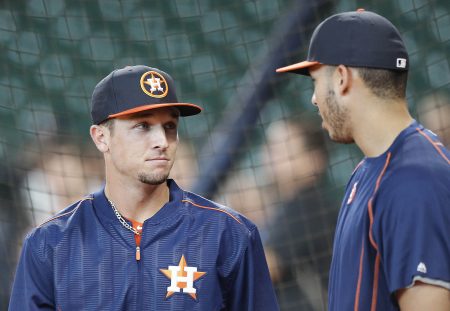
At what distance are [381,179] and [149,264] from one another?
837 millimetres

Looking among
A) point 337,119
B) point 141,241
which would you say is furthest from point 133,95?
point 337,119

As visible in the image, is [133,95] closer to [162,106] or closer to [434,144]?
[162,106]

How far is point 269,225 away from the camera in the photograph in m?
4.86

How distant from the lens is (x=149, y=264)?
2.74 metres

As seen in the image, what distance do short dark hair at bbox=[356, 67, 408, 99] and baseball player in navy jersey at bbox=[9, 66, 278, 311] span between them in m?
0.72

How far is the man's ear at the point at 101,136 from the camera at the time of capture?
2.90 metres

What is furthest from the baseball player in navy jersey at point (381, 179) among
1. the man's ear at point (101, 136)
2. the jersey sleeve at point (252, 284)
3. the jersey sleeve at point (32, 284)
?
the jersey sleeve at point (32, 284)

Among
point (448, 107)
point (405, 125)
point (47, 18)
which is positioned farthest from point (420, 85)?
point (405, 125)

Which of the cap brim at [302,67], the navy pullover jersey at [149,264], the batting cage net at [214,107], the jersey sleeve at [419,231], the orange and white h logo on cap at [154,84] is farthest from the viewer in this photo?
the batting cage net at [214,107]

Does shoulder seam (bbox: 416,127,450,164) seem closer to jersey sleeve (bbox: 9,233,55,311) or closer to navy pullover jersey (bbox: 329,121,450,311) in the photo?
navy pullover jersey (bbox: 329,121,450,311)

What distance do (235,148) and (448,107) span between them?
1013 mm

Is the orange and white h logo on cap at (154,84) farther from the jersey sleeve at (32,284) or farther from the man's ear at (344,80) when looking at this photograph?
the man's ear at (344,80)

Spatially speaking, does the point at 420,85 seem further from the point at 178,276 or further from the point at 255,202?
the point at 178,276

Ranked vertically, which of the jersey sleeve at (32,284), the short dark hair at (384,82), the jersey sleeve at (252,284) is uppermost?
the short dark hair at (384,82)
